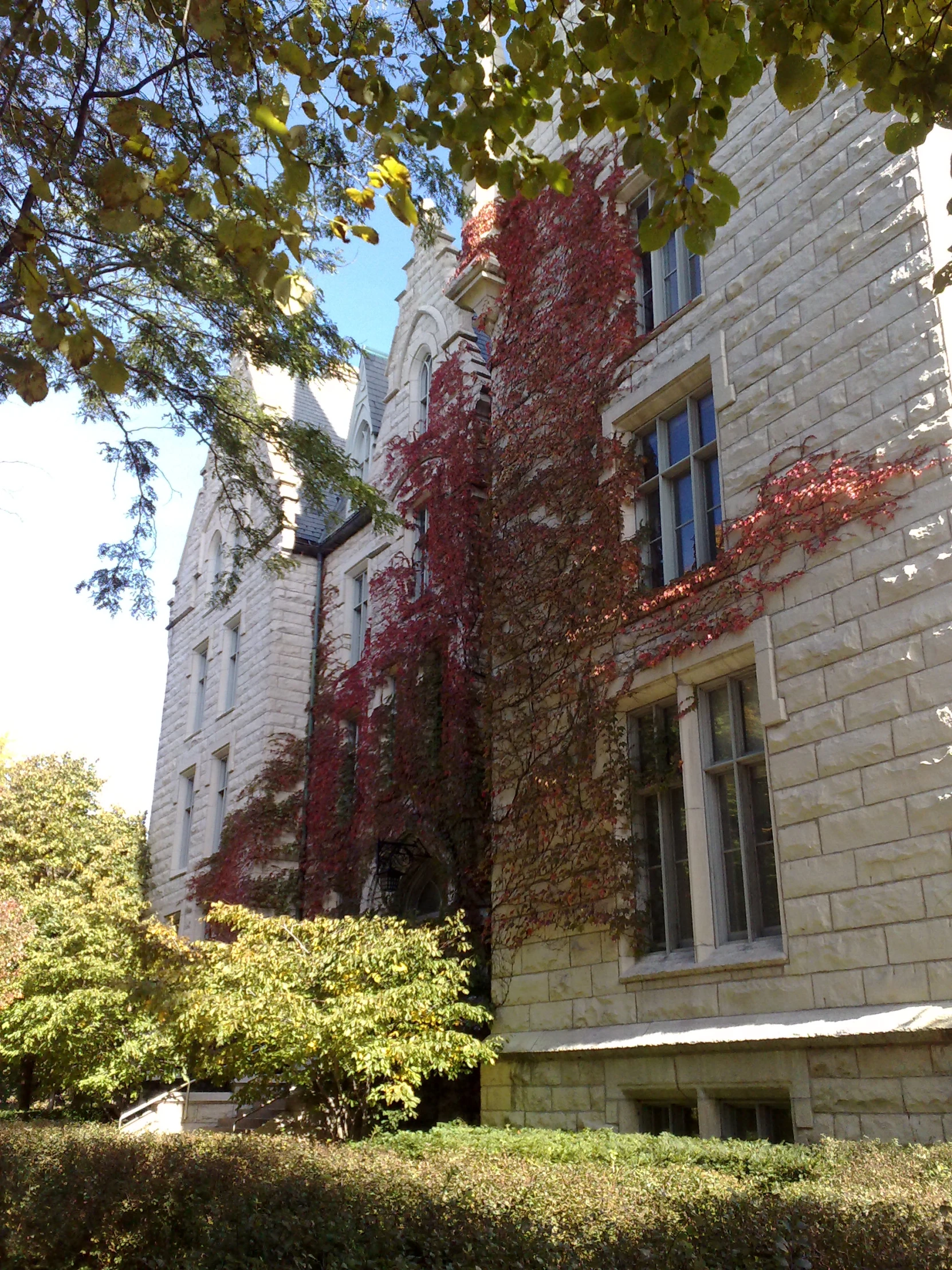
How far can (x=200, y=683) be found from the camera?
2664cm

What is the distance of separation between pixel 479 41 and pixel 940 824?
6.05m

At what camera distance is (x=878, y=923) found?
853 cm

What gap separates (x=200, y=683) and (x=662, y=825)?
57.2ft

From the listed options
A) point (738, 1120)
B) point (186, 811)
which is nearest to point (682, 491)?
point (738, 1120)

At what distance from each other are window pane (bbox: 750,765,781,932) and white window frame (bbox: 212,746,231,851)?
14.5 meters

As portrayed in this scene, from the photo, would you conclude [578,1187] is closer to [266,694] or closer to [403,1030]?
[403,1030]

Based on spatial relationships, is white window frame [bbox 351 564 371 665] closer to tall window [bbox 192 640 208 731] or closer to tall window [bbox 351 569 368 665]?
tall window [bbox 351 569 368 665]

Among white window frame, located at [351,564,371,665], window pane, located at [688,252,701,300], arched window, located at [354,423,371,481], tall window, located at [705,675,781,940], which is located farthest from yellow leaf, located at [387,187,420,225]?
arched window, located at [354,423,371,481]

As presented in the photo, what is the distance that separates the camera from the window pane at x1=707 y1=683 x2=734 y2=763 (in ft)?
35.4

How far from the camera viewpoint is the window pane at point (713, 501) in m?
11.7

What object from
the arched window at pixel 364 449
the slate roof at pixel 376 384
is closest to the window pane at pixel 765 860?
the arched window at pixel 364 449

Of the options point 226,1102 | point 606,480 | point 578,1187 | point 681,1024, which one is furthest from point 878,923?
point 226,1102

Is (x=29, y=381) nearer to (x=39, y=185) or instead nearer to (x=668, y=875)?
(x=39, y=185)

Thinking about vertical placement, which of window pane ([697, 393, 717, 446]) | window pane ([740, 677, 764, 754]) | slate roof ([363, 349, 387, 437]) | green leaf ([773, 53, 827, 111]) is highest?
slate roof ([363, 349, 387, 437])
